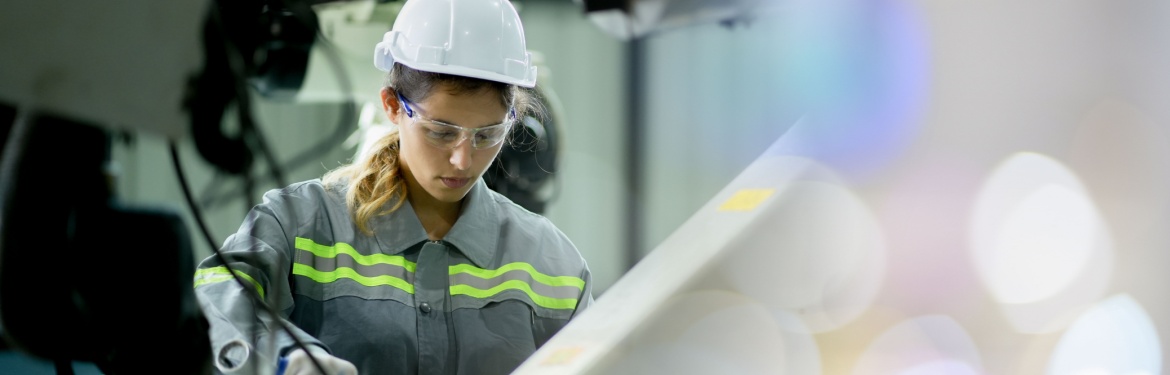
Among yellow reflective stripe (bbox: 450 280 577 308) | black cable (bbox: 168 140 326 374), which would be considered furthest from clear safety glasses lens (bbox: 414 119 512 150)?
black cable (bbox: 168 140 326 374)

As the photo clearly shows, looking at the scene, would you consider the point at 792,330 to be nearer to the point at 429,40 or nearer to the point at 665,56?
the point at 429,40

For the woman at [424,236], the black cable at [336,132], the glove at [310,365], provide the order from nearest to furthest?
the glove at [310,365], the woman at [424,236], the black cable at [336,132]

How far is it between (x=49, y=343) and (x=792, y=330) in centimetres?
110

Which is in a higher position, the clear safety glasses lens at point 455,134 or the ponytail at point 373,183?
the clear safety glasses lens at point 455,134

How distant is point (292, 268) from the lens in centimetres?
125

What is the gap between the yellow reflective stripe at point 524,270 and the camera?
4.46 feet

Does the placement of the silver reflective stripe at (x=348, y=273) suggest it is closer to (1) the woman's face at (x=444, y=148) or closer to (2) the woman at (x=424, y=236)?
(2) the woman at (x=424, y=236)

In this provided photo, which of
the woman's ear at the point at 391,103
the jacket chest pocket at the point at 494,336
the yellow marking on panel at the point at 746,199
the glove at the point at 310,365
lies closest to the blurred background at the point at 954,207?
the yellow marking on panel at the point at 746,199

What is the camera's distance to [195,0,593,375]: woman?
125cm

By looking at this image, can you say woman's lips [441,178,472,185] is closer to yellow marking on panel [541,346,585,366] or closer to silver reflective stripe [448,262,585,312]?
silver reflective stripe [448,262,585,312]

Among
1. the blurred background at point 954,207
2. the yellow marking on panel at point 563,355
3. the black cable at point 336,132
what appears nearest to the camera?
the blurred background at point 954,207

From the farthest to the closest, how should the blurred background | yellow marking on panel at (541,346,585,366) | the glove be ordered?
the glove < yellow marking on panel at (541,346,585,366) < the blurred background

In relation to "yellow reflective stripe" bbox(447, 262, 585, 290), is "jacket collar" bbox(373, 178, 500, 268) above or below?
above

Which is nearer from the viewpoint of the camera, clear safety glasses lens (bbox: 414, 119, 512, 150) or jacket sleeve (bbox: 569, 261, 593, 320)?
clear safety glasses lens (bbox: 414, 119, 512, 150)
